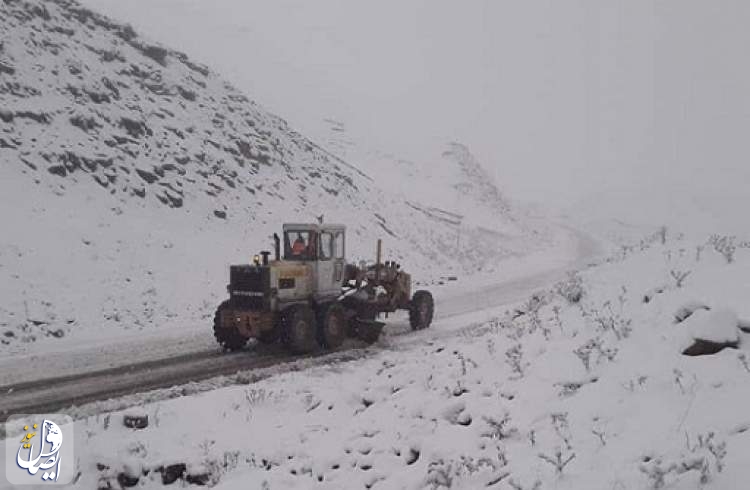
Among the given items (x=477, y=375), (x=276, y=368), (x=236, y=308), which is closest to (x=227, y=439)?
(x=477, y=375)

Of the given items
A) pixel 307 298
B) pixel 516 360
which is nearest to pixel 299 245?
pixel 307 298

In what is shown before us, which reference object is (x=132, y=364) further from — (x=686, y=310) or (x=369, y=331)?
(x=686, y=310)

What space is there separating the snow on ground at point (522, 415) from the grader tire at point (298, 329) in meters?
3.07

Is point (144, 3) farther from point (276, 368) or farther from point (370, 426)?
point (370, 426)

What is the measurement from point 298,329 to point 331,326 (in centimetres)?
108

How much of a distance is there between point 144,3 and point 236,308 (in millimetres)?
47196

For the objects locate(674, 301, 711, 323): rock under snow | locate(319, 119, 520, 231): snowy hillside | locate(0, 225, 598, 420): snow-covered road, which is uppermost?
locate(319, 119, 520, 231): snowy hillside

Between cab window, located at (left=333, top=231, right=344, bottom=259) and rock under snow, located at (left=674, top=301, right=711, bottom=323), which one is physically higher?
cab window, located at (left=333, top=231, right=344, bottom=259)

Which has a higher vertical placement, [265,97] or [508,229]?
[265,97]

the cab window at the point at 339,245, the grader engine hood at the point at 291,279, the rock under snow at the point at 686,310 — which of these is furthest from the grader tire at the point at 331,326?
the rock under snow at the point at 686,310

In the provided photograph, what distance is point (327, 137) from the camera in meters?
48.5

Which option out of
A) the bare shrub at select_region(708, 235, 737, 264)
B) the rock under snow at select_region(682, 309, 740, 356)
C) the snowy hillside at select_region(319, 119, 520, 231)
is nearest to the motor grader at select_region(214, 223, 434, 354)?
the bare shrub at select_region(708, 235, 737, 264)

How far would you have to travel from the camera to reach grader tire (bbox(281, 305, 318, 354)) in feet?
41.7

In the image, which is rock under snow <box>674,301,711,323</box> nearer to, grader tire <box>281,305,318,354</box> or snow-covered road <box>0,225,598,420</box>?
snow-covered road <box>0,225,598,420</box>
